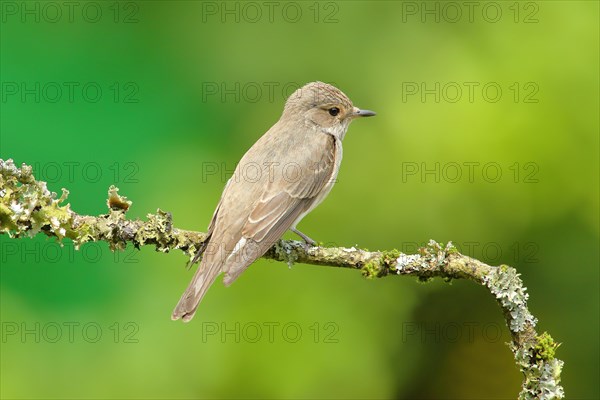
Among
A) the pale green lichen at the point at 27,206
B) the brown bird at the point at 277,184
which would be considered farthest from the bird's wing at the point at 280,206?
the pale green lichen at the point at 27,206

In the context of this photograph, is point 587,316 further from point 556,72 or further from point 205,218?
point 205,218

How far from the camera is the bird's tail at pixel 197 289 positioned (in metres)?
4.27

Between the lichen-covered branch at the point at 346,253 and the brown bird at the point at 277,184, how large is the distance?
32 cm

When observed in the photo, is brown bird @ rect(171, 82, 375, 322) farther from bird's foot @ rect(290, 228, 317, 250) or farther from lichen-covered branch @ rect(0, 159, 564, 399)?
lichen-covered branch @ rect(0, 159, 564, 399)

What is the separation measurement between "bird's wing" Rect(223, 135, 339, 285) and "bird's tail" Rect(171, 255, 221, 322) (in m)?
0.06

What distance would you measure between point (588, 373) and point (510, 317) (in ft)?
6.88

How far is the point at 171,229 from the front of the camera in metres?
3.97

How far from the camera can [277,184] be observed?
4867 millimetres

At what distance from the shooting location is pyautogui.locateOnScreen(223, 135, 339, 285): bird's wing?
4406 mm

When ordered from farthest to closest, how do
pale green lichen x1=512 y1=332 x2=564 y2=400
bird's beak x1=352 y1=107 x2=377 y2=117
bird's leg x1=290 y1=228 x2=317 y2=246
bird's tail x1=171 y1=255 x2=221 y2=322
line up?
bird's beak x1=352 y1=107 x2=377 y2=117, bird's leg x1=290 y1=228 x2=317 y2=246, bird's tail x1=171 y1=255 x2=221 y2=322, pale green lichen x1=512 y1=332 x2=564 y2=400

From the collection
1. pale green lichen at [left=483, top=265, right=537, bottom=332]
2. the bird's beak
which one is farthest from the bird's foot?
pale green lichen at [left=483, top=265, right=537, bottom=332]

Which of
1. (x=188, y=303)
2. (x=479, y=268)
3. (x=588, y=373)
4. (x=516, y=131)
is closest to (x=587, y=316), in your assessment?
(x=588, y=373)

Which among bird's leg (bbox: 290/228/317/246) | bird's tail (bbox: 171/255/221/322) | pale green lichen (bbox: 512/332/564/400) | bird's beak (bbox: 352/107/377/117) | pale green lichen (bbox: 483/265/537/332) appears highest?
bird's beak (bbox: 352/107/377/117)

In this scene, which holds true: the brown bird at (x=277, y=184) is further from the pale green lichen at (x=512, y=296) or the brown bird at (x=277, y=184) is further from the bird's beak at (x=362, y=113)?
the pale green lichen at (x=512, y=296)
